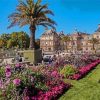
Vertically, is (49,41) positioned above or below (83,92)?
above

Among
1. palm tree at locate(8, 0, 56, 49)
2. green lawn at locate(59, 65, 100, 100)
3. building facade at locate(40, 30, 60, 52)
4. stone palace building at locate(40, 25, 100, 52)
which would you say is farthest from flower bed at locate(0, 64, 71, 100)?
building facade at locate(40, 30, 60, 52)

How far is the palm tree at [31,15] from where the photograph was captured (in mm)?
33656

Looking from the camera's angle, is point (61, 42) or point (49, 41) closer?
point (61, 42)

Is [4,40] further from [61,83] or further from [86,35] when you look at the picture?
[61,83]

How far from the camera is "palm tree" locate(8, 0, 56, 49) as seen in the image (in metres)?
33.7

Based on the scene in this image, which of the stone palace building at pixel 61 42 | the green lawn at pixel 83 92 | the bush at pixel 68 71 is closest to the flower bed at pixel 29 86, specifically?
the green lawn at pixel 83 92

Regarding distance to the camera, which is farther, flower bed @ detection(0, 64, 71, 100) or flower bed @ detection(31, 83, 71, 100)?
flower bed @ detection(31, 83, 71, 100)

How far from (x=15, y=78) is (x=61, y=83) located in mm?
2492

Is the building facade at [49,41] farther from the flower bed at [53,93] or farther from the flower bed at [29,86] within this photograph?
the flower bed at [53,93]

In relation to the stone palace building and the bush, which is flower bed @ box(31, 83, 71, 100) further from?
the stone palace building

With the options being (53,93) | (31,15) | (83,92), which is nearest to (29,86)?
(53,93)

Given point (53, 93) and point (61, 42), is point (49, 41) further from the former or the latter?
point (53, 93)

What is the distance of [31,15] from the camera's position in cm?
3375

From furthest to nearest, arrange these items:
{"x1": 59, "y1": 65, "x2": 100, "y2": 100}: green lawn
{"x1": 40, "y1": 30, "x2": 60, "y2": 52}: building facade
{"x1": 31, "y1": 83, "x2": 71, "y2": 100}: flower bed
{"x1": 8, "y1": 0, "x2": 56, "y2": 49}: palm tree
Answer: {"x1": 40, "y1": 30, "x2": 60, "y2": 52}: building facade < {"x1": 8, "y1": 0, "x2": 56, "y2": 49}: palm tree < {"x1": 59, "y1": 65, "x2": 100, "y2": 100}: green lawn < {"x1": 31, "y1": 83, "x2": 71, "y2": 100}: flower bed
